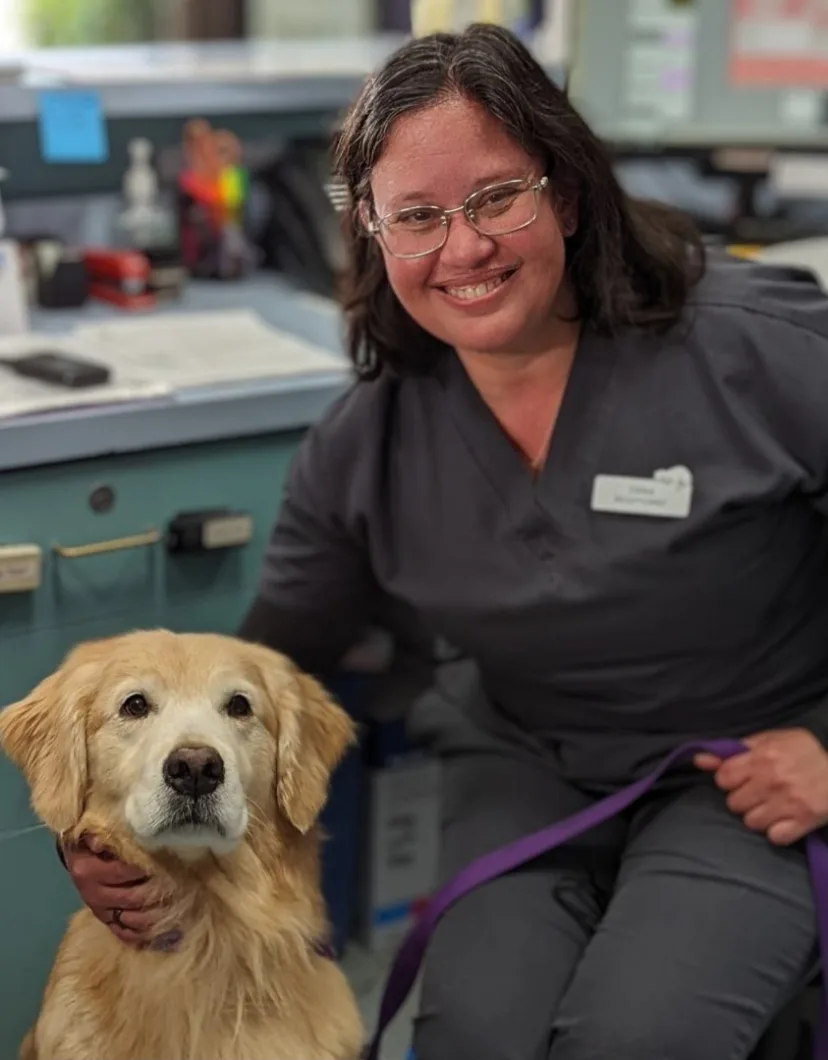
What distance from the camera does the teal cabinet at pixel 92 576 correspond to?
49.9 inches

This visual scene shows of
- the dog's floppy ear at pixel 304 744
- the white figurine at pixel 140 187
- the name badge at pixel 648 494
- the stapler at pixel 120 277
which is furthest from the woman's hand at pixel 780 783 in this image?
the white figurine at pixel 140 187

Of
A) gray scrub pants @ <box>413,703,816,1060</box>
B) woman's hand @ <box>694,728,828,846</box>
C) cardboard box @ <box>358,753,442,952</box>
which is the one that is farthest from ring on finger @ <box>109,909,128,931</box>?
cardboard box @ <box>358,753,442,952</box>

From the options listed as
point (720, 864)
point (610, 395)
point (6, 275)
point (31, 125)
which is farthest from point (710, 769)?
point (31, 125)

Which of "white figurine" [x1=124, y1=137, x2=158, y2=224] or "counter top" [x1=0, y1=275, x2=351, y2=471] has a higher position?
"white figurine" [x1=124, y1=137, x2=158, y2=224]

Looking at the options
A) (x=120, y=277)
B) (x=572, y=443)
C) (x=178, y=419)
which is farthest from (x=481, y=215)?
(x=120, y=277)

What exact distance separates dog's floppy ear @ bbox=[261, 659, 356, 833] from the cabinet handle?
280 millimetres

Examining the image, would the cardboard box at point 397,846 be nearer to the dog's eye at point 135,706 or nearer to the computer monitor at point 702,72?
the dog's eye at point 135,706

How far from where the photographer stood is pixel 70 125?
71.0 inches

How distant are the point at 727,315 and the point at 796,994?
619mm

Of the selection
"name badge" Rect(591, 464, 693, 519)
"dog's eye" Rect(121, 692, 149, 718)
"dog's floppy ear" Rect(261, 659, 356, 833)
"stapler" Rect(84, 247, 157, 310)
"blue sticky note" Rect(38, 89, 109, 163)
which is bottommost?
"dog's floppy ear" Rect(261, 659, 356, 833)

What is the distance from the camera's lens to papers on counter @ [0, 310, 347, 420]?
1.42 meters

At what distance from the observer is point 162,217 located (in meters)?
1.93

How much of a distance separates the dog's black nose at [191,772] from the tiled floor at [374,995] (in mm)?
626

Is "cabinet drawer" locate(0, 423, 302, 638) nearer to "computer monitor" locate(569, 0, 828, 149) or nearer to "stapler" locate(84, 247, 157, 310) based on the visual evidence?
"stapler" locate(84, 247, 157, 310)
